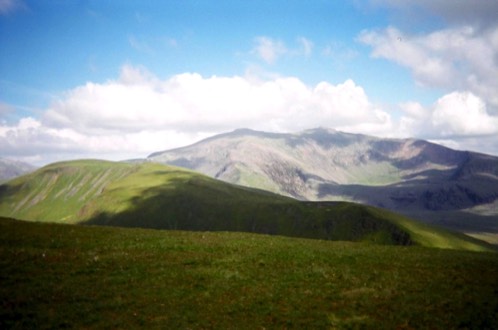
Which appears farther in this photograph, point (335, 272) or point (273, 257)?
point (273, 257)

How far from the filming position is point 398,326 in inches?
782

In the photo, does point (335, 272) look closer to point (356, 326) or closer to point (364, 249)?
point (356, 326)

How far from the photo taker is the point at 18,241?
34.6 m

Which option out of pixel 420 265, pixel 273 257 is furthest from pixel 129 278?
pixel 420 265

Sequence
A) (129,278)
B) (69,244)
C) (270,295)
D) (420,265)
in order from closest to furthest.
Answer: (270,295) → (129,278) → (420,265) → (69,244)

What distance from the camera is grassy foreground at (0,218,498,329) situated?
66.6 feet

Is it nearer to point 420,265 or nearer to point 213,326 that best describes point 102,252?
point 213,326

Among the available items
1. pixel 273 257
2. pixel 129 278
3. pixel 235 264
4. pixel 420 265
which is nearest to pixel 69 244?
pixel 129 278

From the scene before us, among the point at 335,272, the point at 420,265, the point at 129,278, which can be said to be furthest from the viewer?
the point at 420,265

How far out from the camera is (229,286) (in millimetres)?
25734

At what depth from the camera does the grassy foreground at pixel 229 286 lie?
2030 cm

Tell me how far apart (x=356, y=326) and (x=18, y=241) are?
109 ft

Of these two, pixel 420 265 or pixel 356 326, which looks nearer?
Answer: pixel 356 326

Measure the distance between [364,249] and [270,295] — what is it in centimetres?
2085
